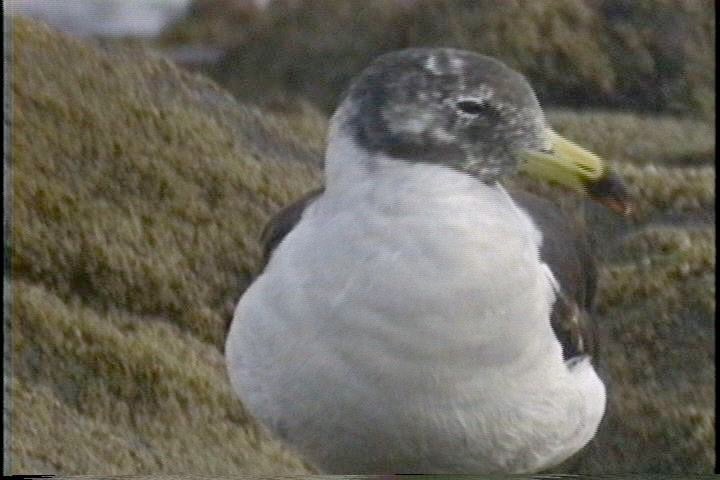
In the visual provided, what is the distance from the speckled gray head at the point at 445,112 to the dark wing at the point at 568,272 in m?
0.26

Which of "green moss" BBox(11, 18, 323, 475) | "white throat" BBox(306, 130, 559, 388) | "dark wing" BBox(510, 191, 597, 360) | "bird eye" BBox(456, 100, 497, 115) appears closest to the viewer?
"white throat" BBox(306, 130, 559, 388)

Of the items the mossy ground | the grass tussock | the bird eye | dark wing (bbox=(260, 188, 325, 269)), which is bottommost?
the mossy ground

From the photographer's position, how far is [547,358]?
231cm

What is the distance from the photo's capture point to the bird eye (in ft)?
7.41

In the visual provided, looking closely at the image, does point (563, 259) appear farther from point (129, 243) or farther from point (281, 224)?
point (129, 243)

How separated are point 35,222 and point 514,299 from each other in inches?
48.6

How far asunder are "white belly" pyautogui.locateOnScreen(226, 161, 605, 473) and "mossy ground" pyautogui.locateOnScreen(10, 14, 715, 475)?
Answer: 0.64 m

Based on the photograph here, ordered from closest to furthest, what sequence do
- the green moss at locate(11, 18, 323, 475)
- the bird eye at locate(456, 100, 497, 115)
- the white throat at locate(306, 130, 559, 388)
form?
the white throat at locate(306, 130, 559, 388) → the bird eye at locate(456, 100, 497, 115) → the green moss at locate(11, 18, 323, 475)

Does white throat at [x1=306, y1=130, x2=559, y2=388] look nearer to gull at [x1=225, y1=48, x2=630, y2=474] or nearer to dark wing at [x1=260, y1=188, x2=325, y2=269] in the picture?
gull at [x1=225, y1=48, x2=630, y2=474]

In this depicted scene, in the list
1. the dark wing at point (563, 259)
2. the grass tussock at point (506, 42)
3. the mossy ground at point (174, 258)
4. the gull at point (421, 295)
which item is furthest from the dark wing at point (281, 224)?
the grass tussock at point (506, 42)

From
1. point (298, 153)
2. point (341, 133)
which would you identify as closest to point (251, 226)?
point (298, 153)

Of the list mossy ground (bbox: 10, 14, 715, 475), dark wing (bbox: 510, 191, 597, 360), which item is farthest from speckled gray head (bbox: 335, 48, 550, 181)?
mossy ground (bbox: 10, 14, 715, 475)

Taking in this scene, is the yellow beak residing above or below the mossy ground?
above

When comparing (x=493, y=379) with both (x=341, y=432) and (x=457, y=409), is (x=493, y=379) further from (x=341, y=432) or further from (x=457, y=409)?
(x=341, y=432)
